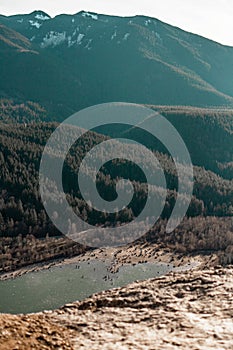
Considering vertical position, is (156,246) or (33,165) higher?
(33,165)

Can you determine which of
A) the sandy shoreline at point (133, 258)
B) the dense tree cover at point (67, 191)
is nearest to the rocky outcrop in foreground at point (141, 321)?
the sandy shoreline at point (133, 258)

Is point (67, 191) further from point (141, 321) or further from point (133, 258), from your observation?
point (141, 321)

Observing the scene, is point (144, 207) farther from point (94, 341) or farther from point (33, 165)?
point (94, 341)

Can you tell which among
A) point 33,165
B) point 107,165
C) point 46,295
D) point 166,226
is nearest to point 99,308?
point 46,295

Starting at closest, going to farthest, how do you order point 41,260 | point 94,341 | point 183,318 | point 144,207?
point 94,341, point 183,318, point 41,260, point 144,207

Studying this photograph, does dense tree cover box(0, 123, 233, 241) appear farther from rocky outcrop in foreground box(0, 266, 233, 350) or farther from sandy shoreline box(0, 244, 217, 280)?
rocky outcrop in foreground box(0, 266, 233, 350)

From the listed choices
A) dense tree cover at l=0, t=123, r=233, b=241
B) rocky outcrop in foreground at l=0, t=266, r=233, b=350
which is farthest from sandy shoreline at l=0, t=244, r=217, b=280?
rocky outcrop in foreground at l=0, t=266, r=233, b=350

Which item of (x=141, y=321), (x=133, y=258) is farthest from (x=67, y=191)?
(x=141, y=321)
